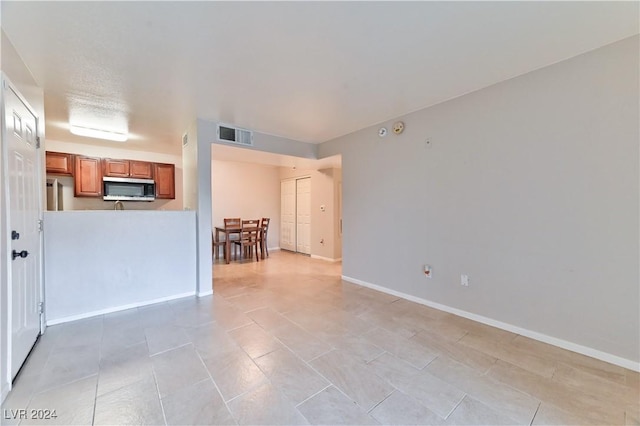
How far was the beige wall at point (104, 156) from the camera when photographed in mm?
4734

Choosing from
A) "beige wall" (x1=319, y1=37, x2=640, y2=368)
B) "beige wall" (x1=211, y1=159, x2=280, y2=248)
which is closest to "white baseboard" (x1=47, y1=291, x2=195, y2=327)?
"beige wall" (x1=319, y1=37, x2=640, y2=368)

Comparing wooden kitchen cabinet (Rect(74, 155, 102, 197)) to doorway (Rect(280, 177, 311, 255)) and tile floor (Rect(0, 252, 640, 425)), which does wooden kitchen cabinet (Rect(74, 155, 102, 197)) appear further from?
doorway (Rect(280, 177, 311, 255))

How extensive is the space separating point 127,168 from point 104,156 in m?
0.48

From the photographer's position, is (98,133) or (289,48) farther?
(98,133)

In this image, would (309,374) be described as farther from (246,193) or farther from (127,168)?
(246,193)

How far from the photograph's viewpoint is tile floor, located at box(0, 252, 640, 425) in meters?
1.53

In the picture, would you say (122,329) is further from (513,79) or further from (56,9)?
(513,79)

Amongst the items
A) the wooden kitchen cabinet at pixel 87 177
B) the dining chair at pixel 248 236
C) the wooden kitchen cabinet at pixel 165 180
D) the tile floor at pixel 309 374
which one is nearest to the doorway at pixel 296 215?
the dining chair at pixel 248 236

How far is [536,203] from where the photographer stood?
7.83ft

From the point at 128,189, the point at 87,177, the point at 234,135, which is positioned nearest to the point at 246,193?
the point at 128,189

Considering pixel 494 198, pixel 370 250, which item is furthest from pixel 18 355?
pixel 494 198

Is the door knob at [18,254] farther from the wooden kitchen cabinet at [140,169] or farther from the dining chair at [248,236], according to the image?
the dining chair at [248,236]

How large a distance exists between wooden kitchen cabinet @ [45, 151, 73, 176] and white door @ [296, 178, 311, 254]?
4.70 metres

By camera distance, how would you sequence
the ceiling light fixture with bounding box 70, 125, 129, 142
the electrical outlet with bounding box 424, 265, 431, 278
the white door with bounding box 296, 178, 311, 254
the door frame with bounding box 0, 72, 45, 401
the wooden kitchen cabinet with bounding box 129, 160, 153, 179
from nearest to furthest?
the door frame with bounding box 0, 72, 45, 401, the electrical outlet with bounding box 424, 265, 431, 278, the ceiling light fixture with bounding box 70, 125, 129, 142, the wooden kitchen cabinet with bounding box 129, 160, 153, 179, the white door with bounding box 296, 178, 311, 254
